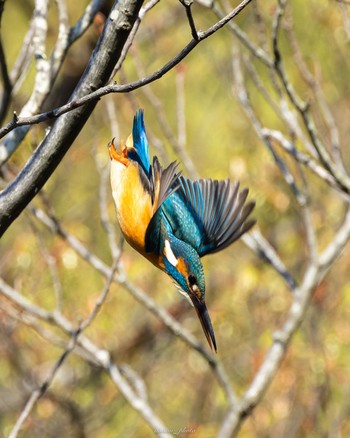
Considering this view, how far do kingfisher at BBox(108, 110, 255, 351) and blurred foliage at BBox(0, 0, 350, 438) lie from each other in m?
1.53

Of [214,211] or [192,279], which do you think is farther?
[214,211]

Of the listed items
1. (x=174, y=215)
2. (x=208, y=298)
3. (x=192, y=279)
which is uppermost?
(x=174, y=215)

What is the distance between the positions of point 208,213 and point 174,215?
9.9 inches

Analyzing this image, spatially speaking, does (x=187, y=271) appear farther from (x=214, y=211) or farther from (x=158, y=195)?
(x=214, y=211)

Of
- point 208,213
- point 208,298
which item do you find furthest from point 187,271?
point 208,298

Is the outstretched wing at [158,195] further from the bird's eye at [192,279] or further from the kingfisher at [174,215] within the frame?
the bird's eye at [192,279]

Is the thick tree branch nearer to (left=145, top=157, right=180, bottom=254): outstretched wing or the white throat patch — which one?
(left=145, top=157, right=180, bottom=254): outstretched wing

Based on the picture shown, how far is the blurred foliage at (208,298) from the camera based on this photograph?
213 inches

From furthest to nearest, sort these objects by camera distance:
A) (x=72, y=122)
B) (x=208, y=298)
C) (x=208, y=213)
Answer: (x=208, y=298) → (x=208, y=213) → (x=72, y=122)

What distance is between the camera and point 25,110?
8.95 feet

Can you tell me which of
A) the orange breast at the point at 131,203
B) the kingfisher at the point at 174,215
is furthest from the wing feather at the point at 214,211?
the orange breast at the point at 131,203

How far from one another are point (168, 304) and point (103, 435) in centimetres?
122

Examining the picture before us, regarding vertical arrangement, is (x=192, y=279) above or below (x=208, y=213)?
below

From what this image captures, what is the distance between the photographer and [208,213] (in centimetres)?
366
